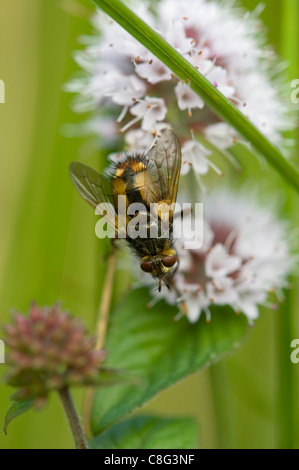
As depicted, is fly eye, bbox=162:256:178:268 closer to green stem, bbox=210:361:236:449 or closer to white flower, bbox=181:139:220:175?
white flower, bbox=181:139:220:175

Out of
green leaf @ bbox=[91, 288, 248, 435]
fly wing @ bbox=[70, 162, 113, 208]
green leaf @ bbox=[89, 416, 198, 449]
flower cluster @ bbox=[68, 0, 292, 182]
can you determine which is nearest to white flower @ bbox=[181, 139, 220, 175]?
flower cluster @ bbox=[68, 0, 292, 182]

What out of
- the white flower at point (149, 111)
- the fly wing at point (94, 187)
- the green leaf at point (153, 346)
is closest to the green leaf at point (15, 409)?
the green leaf at point (153, 346)

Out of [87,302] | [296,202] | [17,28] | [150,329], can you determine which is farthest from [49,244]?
[17,28]

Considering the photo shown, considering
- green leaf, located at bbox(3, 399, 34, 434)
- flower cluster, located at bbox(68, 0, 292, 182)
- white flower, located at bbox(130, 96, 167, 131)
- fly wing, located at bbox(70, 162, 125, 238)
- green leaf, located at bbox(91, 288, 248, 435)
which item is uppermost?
flower cluster, located at bbox(68, 0, 292, 182)

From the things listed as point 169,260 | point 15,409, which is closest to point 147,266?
point 169,260

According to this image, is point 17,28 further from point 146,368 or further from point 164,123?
point 146,368

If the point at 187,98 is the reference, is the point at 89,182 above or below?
below

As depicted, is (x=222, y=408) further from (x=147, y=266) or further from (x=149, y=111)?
(x=149, y=111)

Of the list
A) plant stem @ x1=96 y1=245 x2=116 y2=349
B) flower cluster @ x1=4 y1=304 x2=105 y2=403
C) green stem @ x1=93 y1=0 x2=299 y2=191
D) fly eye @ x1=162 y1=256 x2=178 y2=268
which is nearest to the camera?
flower cluster @ x1=4 y1=304 x2=105 y2=403
